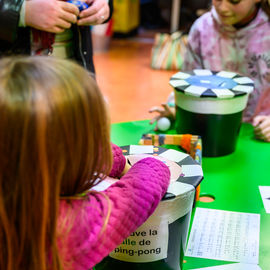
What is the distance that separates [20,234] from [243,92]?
0.77m

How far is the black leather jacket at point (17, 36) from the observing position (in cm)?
103

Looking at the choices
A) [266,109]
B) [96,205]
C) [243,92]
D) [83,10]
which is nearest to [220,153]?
[243,92]

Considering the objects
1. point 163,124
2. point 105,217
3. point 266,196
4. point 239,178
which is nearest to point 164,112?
point 163,124

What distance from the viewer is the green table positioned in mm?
852

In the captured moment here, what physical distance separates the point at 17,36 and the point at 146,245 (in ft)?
2.38

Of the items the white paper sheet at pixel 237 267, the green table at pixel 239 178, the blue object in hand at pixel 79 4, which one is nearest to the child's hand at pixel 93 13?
the blue object in hand at pixel 79 4

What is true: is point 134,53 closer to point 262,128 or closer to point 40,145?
point 262,128

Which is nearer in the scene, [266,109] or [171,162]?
[171,162]

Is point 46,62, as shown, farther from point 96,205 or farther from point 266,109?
point 266,109

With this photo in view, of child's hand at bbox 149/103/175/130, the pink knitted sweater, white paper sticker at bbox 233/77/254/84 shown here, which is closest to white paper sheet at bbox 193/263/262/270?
the pink knitted sweater

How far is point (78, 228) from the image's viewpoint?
1.76ft

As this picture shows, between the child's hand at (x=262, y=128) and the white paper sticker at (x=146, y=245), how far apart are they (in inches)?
27.6

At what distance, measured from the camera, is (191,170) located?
0.73 meters

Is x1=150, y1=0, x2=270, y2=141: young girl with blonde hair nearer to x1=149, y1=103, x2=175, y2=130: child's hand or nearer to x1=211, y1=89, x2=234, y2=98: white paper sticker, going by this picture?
x1=149, y1=103, x2=175, y2=130: child's hand
